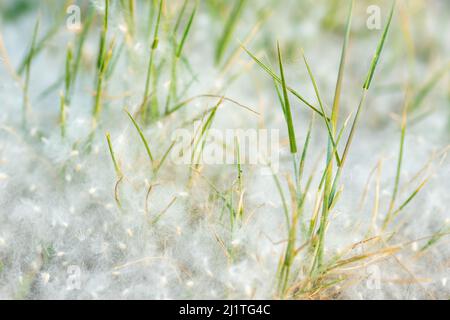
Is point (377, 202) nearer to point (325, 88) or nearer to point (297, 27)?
point (325, 88)

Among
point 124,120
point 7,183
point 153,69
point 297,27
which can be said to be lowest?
point 7,183

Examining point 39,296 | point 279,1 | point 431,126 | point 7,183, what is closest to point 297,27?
point 279,1

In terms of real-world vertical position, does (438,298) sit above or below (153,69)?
below

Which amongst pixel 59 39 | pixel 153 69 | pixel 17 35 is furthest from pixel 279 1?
pixel 17 35

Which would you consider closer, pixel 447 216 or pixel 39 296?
pixel 39 296
